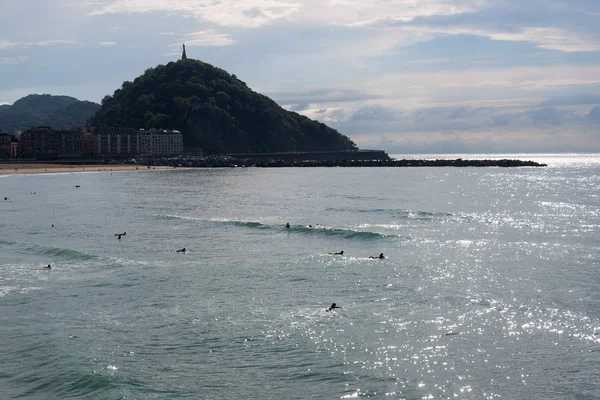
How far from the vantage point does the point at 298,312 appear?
22.9 meters

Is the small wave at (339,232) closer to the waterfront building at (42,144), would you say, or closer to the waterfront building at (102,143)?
the waterfront building at (42,144)

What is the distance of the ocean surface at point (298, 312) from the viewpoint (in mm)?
16766

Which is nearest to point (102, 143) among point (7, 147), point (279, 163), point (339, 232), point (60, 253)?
point (7, 147)

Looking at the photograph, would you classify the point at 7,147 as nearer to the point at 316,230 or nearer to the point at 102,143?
the point at 102,143

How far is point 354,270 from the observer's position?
30750mm

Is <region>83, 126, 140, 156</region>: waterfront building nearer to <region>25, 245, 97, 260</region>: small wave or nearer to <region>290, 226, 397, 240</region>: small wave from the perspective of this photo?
<region>290, 226, 397, 240</region>: small wave

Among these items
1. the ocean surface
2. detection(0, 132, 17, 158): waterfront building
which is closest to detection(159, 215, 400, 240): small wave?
the ocean surface

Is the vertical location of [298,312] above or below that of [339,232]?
below

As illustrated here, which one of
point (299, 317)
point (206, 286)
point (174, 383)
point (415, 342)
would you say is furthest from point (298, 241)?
point (174, 383)

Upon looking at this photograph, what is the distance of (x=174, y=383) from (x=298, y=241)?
78.5 ft

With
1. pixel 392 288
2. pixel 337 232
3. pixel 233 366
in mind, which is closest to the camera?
pixel 233 366

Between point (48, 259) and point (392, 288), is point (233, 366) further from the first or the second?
point (48, 259)

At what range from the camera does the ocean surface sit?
16766mm

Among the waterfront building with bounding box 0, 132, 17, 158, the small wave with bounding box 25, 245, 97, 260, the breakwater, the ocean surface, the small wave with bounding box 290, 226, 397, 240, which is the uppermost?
the waterfront building with bounding box 0, 132, 17, 158
